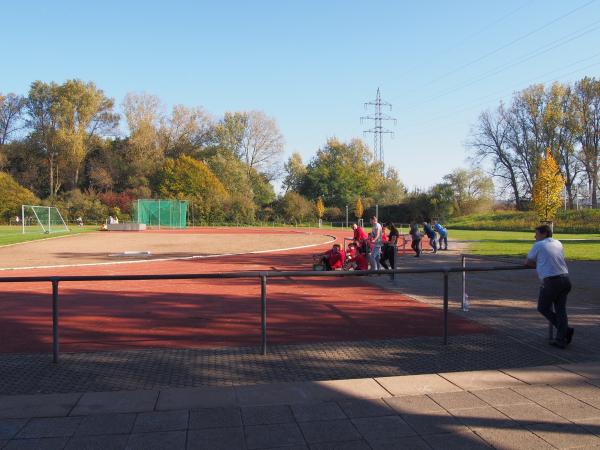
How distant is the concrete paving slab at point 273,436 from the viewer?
353cm

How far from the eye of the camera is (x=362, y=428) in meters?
3.79

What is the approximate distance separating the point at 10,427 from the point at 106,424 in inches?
28.9

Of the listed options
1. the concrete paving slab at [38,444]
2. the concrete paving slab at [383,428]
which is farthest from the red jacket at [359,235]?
the concrete paving slab at [38,444]

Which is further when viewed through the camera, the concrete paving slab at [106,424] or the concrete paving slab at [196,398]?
the concrete paving slab at [196,398]

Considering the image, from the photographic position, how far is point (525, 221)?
55688mm

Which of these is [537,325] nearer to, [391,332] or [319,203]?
[391,332]

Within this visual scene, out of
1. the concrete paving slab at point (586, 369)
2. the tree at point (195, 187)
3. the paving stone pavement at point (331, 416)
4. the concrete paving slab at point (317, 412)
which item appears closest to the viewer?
the paving stone pavement at point (331, 416)

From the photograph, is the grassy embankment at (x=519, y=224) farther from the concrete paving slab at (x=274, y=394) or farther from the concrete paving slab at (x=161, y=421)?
the concrete paving slab at (x=161, y=421)

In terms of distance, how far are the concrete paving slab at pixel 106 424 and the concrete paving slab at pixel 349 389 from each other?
5.32 feet

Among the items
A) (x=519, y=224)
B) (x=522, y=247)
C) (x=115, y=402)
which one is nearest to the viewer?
(x=115, y=402)

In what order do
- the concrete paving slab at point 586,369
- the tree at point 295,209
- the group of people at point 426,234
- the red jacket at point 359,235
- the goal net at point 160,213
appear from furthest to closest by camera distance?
1. the tree at point 295,209
2. the goal net at point 160,213
3. the group of people at point 426,234
4. the red jacket at point 359,235
5. the concrete paving slab at point 586,369

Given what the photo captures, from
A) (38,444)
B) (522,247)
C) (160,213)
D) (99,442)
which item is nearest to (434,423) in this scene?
(99,442)

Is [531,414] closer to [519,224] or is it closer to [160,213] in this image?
[160,213]

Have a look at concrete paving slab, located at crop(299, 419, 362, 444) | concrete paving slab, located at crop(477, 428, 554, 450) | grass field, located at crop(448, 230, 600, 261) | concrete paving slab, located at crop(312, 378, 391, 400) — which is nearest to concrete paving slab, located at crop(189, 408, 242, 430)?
concrete paving slab, located at crop(299, 419, 362, 444)
